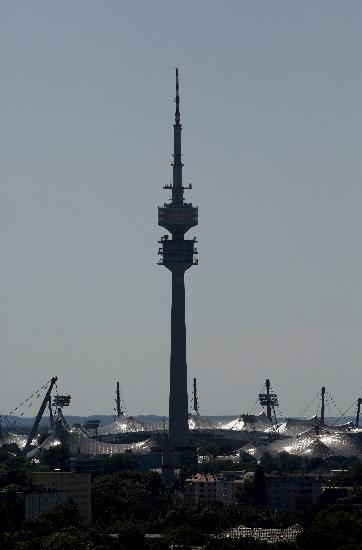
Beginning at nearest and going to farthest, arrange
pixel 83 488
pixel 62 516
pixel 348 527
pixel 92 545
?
pixel 92 545, pixel 348 527, pixel 62 516, pixel 83 488

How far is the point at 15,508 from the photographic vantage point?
17562cm

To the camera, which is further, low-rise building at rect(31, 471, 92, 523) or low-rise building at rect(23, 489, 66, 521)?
low-rise building at rect(31, 471, 92, 523)

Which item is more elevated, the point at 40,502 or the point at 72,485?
the point at 72,485

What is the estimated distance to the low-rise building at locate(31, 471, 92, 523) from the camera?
183 m

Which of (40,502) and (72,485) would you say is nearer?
(40,502)

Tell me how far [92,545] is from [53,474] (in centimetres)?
5158

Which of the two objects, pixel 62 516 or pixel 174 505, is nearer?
pixel 62 516

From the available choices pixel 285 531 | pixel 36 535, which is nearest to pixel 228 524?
pixel 285 531

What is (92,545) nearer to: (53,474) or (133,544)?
(133,544)

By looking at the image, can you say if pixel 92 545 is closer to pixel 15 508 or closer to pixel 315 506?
pixel 15 508

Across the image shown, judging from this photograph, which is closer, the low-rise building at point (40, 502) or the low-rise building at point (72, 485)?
the low-rise building at point (40, 502)

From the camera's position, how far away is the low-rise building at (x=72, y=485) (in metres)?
183

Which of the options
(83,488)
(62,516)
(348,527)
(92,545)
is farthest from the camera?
(83,488)

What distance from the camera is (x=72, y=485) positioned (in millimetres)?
188750
